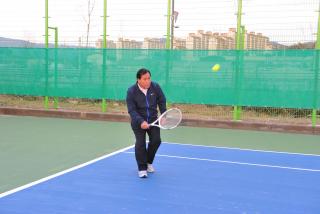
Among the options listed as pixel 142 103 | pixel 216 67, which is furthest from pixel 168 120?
pixel 216 67

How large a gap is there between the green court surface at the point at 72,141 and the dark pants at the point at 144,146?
1131mm

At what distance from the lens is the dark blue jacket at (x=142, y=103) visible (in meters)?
5.81

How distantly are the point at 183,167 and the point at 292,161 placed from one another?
5.77 feet

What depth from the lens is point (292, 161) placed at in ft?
22.7

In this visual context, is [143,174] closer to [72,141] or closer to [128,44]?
[72,141]

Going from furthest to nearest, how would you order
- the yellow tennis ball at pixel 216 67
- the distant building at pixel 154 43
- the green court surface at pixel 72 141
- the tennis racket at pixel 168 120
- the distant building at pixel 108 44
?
the distant building at pixel 108 44, the distant building at pixel 154 43, the yellow tennis ball at pixel 216 67, the green court surface at pixel 72 141, the tennis racket at pixel 168 120

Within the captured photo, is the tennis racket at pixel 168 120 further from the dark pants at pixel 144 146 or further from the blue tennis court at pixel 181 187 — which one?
the blue tennis court at pixel 181 187

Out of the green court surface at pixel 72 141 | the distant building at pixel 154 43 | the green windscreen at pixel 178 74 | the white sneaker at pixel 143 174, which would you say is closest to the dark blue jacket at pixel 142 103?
the white sneaker at pixel 143 174

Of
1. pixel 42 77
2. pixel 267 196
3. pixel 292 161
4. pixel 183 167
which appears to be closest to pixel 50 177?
pixel 183 167

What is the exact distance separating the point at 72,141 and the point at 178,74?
3.59 m

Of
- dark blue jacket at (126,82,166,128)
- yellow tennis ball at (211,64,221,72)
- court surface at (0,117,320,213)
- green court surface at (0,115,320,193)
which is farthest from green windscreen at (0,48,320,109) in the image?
dark blue jacket at (126,82,166,128)

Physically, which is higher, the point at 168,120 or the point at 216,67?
the point at 216,67

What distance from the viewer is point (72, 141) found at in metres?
8.43

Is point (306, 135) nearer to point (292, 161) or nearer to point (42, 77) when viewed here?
point (292, 161)
